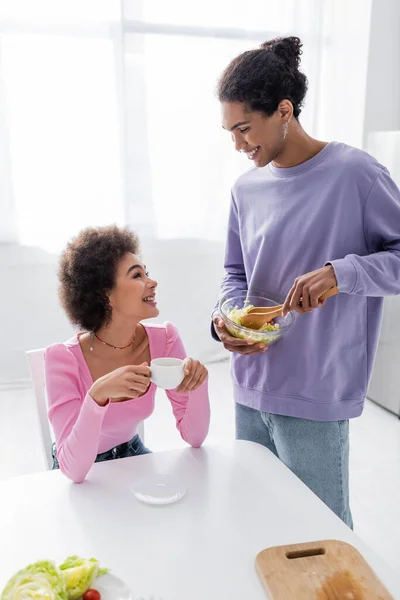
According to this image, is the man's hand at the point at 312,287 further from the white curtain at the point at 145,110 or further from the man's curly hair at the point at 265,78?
the white curtain at the point at 145,110

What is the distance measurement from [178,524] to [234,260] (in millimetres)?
838

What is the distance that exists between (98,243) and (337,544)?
94cm

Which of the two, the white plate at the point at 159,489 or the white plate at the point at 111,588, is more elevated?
the white plate at the point at 111,588

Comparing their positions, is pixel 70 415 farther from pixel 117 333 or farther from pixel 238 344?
pixel 238 344

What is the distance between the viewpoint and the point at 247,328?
1.38m

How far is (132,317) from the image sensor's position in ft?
5.09

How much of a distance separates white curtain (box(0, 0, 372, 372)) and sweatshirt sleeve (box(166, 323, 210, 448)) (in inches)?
87.7

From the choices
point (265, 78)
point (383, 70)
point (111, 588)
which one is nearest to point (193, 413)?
point (111, 588)

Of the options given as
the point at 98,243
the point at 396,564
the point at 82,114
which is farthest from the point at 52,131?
the point at 396,564

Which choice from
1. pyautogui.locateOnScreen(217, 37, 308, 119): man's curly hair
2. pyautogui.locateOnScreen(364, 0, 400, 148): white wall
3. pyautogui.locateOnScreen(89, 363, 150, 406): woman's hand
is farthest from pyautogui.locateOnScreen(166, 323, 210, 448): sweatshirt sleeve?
pyautogui.locateOnScreen(364, 0, 400, 148): white wall

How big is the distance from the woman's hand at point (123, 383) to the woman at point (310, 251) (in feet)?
0.86

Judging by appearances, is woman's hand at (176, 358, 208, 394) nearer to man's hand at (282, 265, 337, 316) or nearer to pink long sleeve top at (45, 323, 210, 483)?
pink long sleeve top at (45, 323, 210, 483)

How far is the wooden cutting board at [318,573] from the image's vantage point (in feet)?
2.88

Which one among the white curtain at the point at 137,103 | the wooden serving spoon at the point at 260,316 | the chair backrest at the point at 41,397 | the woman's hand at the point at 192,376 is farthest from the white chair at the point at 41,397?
the white curtain at the point at 137,103
